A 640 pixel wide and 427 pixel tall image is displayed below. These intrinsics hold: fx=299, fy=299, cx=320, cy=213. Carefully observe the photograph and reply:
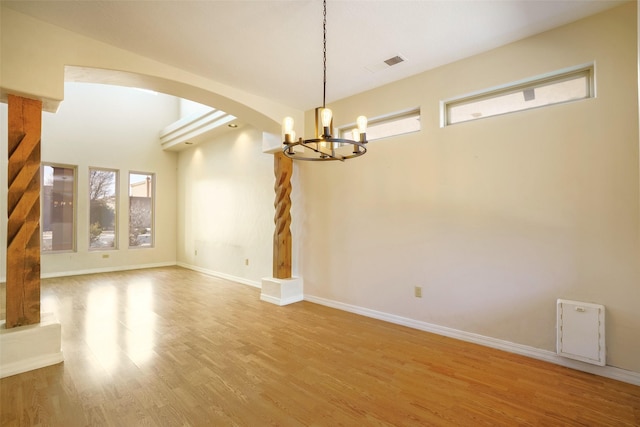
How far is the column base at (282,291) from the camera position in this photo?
456 cm

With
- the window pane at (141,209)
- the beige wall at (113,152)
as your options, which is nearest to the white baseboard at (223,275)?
the beige wall at (113,152)

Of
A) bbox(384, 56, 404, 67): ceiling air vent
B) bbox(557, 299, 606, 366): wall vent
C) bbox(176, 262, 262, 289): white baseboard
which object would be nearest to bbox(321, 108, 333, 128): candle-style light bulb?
bbox(384, 56, 404, 67): ceiling air vent

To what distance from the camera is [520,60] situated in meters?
2.91

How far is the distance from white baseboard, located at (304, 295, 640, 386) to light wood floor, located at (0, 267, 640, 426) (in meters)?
0.08

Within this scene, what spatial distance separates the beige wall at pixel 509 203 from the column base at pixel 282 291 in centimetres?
85

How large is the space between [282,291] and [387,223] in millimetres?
1920

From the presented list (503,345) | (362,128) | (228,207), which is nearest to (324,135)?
(362,128)

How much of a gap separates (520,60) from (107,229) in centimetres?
849

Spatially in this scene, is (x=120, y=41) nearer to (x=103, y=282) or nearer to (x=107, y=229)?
(x=103, y=282)

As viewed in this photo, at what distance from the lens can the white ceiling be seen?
7.97 ft

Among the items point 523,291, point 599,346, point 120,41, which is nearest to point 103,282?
point 120,41

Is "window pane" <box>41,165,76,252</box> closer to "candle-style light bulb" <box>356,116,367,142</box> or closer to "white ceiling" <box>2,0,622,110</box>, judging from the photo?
"white ceiling" <box>2,0,622,110</box>

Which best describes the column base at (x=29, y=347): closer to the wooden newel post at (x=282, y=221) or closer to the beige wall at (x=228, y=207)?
the wooden newel post at (x=282, y=221)

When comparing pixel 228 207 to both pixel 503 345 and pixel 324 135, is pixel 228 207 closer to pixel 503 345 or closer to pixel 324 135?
pixel 324 135
